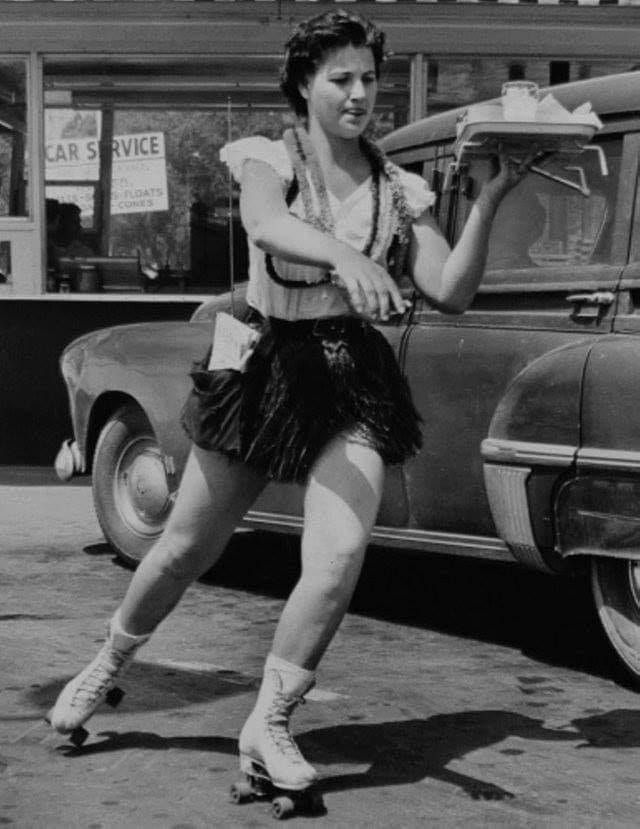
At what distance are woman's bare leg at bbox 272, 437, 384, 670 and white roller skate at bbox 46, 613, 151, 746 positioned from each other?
0.61m

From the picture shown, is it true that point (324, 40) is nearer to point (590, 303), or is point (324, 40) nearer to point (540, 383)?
point (540, 383)

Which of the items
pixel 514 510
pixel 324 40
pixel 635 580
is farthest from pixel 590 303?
pixel 324 40

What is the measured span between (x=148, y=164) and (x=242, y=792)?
7353 millimetres

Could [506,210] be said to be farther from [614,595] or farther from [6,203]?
[6,203]

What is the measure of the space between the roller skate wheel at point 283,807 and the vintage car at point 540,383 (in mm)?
1611

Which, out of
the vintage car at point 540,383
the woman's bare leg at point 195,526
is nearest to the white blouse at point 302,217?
the woman's bare leg at point 195,526

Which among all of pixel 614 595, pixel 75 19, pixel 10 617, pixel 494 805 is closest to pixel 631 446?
pixel 614 595

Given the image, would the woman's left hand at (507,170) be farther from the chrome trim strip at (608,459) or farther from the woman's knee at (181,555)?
the chrome trim strip at (608,459)

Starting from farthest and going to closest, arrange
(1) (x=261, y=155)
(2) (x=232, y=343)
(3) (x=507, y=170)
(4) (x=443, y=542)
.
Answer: (4) (x=443, y=542)
(2) (x=232, y=343)
(1) (x=261, y=155)
(3) (x=507, y=170)

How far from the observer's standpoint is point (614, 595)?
18.4 ft

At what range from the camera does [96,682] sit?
4.66 metres

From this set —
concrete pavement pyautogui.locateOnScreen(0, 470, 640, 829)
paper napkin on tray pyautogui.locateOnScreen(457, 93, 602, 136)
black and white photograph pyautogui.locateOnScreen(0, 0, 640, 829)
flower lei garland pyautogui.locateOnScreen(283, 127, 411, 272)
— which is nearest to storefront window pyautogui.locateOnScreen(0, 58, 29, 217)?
black and white photograph pyautogui.locateOnScreen(0, 0, 640, 829)

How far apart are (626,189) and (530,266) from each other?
472 mm

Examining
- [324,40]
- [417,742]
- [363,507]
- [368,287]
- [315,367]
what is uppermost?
[324,40]
